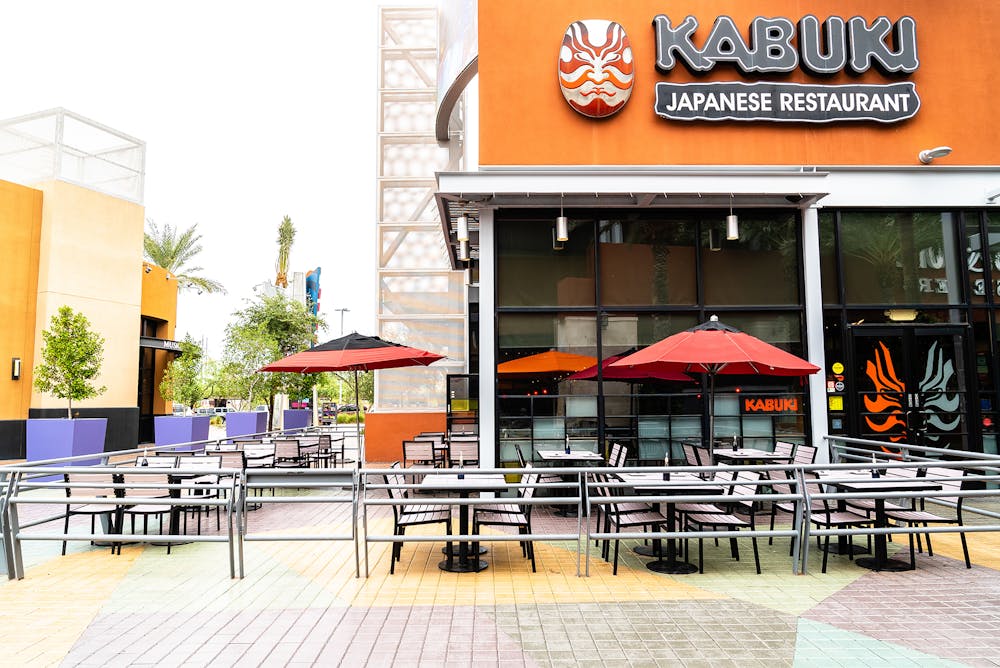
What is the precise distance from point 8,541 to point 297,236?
4470 centimetres

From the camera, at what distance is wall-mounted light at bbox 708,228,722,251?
10281 mm

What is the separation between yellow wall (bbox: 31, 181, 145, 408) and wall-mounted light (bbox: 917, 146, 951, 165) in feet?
63.0

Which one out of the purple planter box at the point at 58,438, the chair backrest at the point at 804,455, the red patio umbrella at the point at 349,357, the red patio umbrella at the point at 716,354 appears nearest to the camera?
the red patio umbrella at the point at 716,354

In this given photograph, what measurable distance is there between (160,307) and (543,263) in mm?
17340

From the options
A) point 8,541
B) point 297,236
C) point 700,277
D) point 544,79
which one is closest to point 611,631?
point 8,541

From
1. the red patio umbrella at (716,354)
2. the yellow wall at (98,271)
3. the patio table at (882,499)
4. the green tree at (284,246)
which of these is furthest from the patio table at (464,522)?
the green tree at (284,246)

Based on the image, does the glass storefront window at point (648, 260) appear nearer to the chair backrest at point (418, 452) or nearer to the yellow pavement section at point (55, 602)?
the chair backrest at point (418, 452)

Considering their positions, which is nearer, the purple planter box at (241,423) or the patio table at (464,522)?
the patio table at (464,522)

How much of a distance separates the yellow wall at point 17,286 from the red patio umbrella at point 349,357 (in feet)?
36.9

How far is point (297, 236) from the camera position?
160ft

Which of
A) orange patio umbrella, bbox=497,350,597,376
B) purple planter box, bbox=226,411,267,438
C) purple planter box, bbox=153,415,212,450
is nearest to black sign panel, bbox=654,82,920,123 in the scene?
orange patio umbrella, bbox=497,350,597,376

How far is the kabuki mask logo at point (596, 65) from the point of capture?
10203 millimetres

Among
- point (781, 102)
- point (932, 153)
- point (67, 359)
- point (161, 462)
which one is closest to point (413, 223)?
point (67, 359)

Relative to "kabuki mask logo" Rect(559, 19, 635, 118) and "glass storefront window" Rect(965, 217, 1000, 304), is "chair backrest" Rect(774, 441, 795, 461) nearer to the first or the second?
"glass storefront window" Rect(965, 217, 1000, 304)
